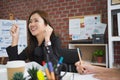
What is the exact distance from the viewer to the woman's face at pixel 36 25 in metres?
1.91

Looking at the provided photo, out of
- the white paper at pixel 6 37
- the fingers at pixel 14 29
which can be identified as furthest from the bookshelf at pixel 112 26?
the white paper at pixel 6 37

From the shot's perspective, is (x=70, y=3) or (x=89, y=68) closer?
(x=89, y=68)

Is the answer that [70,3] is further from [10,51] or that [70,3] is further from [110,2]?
[10,51]

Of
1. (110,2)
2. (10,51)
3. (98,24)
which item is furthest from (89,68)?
(98,24)

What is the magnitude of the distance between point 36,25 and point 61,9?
194 centimetres

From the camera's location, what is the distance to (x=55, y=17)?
3885 millimetres

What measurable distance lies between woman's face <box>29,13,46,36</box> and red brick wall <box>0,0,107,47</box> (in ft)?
5.19

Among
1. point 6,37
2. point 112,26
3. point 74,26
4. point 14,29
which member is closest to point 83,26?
point 74,26

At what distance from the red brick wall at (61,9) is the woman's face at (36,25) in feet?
5.19

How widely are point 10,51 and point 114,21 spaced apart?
178 cm

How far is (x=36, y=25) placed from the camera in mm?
1924

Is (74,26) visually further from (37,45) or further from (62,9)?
(37,45)

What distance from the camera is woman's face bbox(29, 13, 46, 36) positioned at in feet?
6.28

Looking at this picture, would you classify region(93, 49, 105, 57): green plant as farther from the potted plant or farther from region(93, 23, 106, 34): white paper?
region(93, 23, 106, 34): white paper
